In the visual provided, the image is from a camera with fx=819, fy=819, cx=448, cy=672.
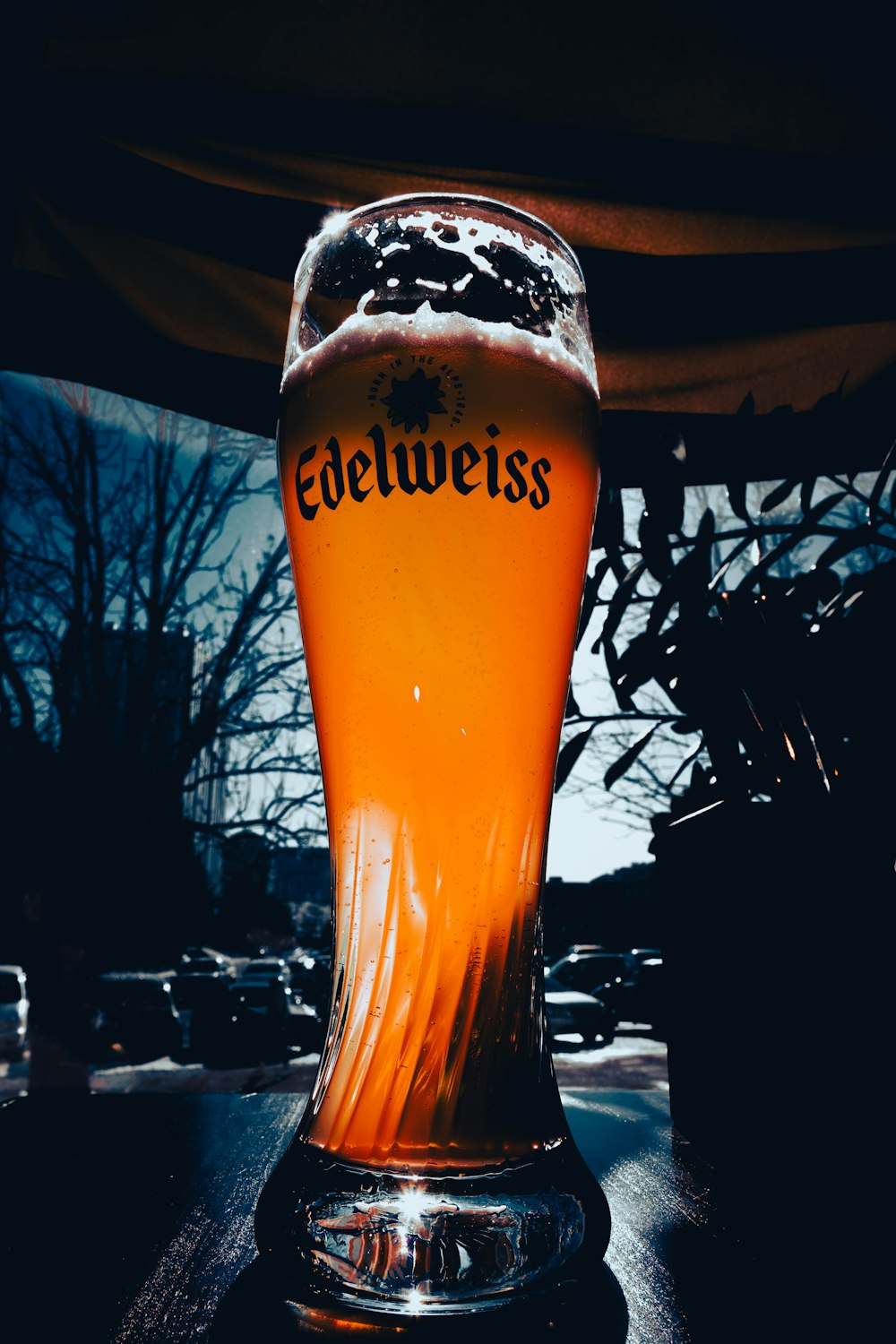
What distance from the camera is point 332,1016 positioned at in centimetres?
58

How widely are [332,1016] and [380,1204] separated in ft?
0.48

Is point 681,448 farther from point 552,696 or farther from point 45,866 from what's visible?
point 45,866

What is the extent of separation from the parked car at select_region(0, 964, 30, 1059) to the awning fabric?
11466 mm

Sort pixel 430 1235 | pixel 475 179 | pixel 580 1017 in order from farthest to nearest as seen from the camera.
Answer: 1. pixel 580 1017
2. pixel 475 179
3. pixel 430 1235

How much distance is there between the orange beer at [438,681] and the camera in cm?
53

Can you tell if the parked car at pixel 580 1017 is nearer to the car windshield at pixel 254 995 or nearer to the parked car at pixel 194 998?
the car windshield at pixel 254 995

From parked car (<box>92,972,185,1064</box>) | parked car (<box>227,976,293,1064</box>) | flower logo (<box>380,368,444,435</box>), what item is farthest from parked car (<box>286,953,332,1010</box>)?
flower logo (<box>380,368,444,435</box>)

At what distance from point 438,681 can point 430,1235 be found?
0.32m

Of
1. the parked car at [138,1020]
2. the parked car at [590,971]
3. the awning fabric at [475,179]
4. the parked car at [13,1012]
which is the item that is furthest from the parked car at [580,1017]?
the awning fabric at [475,179]

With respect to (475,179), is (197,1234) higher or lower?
lower

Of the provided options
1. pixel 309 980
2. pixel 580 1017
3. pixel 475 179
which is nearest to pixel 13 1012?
pixel 309 980

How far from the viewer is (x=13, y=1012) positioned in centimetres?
1083

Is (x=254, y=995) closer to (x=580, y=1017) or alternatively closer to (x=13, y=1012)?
(x=13, y=1012)

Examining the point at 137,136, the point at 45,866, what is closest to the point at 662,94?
the point at 137,136
